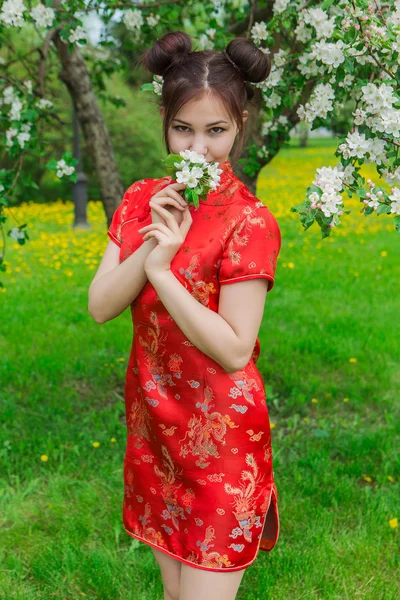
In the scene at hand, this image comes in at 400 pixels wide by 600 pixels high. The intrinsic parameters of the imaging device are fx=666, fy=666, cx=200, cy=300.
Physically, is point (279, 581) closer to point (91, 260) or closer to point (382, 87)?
point (382, 87)

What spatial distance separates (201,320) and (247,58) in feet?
2.39

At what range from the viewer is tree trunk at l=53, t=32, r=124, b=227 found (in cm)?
418

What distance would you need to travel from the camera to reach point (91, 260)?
798 cm

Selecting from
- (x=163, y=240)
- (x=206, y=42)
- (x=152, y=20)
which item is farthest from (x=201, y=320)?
(x=152, y=20)

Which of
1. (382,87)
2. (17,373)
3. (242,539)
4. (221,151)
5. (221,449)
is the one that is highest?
(382,87)

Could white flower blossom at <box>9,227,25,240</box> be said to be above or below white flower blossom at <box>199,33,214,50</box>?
below

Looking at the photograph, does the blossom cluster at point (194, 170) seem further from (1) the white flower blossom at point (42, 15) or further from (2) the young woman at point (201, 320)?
(1) the white flower blossom at point (42, 15)

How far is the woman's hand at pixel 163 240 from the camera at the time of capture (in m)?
1.63

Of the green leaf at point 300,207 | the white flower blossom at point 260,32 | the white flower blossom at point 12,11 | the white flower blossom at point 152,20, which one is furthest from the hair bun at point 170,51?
the white flower blossom at point 152,20

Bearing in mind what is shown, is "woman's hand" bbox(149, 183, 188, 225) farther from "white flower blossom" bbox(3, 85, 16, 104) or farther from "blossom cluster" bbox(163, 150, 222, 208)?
"white flower blossom" bbox(3, 85, 16, 104)

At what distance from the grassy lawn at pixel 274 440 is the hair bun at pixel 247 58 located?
6.38 feet

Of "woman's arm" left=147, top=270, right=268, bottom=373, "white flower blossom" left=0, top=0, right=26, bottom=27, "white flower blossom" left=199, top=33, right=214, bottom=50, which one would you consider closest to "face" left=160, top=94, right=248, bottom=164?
"woman's arm" left=147, top=270, right=268, bottom=373

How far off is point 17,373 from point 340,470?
7.73 ft

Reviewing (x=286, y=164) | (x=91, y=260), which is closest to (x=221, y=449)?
(x=91, y=260)
